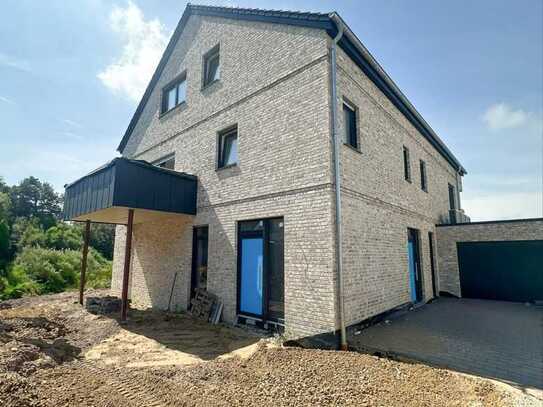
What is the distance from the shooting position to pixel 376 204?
7.71m

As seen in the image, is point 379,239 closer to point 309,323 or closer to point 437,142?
point 309,323

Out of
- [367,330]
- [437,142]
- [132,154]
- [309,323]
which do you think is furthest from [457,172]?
[132,154]

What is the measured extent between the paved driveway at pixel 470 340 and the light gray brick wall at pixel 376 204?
642 millimetres

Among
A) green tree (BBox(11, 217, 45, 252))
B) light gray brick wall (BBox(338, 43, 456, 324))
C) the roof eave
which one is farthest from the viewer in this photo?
green tree (BBox(11, 217, 45, 252))

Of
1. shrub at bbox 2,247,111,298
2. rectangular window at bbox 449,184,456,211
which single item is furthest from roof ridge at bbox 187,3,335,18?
shrub at bbox 2,247,111,298

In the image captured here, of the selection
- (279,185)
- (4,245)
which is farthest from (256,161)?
(4,245)

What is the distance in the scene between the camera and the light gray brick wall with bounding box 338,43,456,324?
21.2 ft

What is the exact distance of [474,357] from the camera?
5.06 meters

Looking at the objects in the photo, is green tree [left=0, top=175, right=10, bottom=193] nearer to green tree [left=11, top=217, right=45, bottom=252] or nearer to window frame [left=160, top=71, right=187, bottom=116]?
green tree [left=11, top=217, right=45, bottom=252]

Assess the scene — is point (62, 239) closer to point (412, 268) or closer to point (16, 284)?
point (16, 284)

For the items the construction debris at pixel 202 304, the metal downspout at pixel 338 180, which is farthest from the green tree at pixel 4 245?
the metal downspout at pixel 338 180

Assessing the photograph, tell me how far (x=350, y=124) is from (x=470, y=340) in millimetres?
5476

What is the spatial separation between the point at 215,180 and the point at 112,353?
4886 millimetres

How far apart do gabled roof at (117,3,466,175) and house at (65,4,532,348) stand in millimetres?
45
